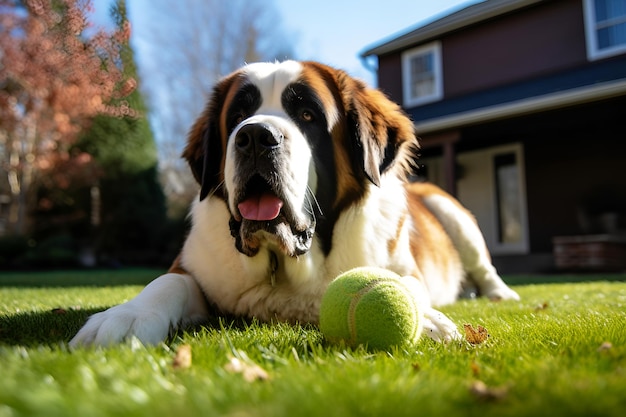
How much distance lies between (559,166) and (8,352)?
11.1m

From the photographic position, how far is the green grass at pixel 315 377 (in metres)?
0.92

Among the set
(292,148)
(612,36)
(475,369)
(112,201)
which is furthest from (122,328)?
(112,201)

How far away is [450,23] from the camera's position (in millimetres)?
11453

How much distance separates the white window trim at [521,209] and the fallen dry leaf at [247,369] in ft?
34.8

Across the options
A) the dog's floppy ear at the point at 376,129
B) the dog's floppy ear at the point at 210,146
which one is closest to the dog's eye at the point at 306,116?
the dog's floppy ear at the point at 376,129

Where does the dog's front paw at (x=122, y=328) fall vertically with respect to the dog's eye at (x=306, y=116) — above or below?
below

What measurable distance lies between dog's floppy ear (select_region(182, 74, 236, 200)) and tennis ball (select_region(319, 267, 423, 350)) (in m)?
0.96

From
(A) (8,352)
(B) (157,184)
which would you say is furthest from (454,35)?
(A) (8,352)

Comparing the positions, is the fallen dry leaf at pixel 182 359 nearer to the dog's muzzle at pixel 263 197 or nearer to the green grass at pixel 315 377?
the green grass at pixel 315 377

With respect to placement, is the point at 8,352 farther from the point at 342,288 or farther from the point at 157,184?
the point at 157,184

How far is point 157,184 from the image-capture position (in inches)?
570

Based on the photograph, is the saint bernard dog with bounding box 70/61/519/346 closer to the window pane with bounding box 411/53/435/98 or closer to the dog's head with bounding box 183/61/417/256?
the dog's head with bounding box 183/61/417/256

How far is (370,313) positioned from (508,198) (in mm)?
10566

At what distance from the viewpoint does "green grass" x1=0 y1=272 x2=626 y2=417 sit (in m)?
0.92
